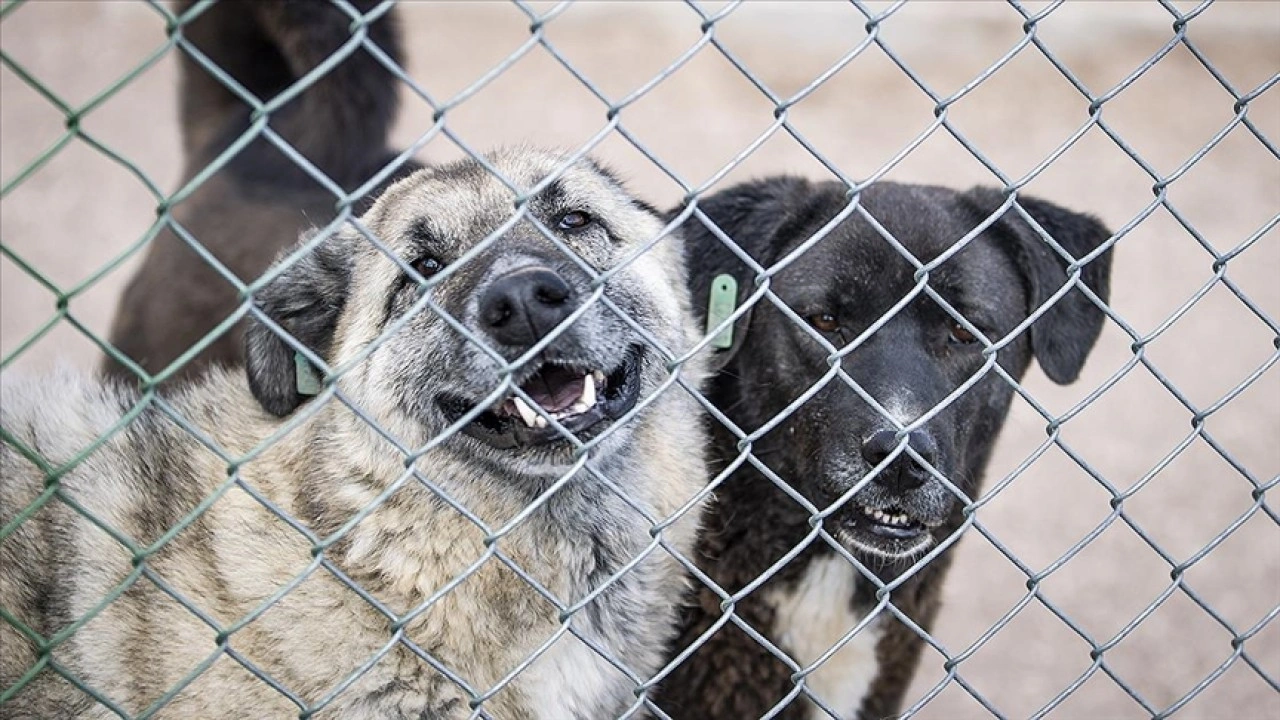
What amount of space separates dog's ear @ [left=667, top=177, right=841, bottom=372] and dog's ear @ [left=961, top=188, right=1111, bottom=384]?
46cm

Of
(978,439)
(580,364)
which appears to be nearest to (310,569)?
(580,364)

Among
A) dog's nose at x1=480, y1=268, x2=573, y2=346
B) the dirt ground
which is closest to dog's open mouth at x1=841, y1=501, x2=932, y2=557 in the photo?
dog's nose at x1=480, y1=268, x2=573, y2=346

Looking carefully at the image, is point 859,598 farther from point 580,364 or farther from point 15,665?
point 15,665

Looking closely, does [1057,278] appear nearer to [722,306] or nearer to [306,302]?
[722,306]

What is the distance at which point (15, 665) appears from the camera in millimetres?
2453

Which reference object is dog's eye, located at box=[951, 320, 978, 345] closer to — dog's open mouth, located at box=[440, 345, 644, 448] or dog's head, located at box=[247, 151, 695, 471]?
dog's head, located at box=[247, 151, 695, 471]

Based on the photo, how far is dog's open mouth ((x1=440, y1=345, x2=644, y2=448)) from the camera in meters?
2.60

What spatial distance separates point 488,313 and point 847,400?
40.7 inches

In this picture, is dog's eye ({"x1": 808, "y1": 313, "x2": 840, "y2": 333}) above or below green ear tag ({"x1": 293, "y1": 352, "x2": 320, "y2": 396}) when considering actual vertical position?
below

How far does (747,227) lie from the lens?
11.7 ft

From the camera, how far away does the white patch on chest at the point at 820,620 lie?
131 inches

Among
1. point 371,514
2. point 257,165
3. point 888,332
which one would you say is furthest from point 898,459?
point 257,165

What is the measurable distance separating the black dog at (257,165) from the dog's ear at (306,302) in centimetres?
118

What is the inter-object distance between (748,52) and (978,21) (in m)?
1.61
